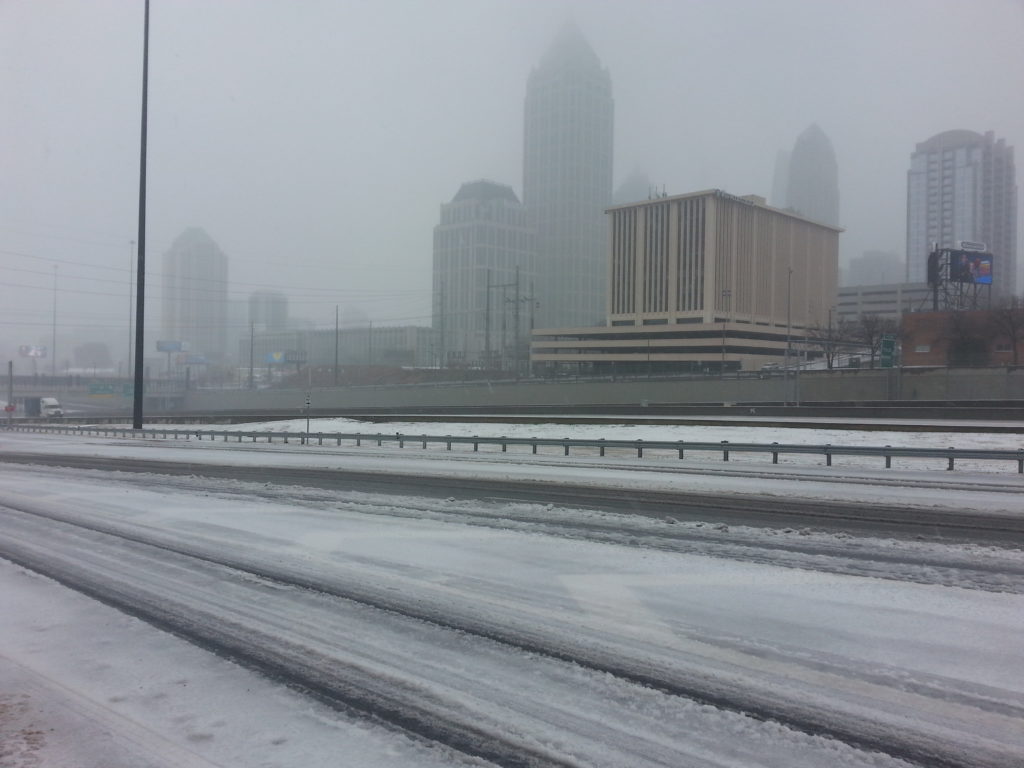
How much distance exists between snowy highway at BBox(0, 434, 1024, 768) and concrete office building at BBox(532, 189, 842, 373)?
4216 inches

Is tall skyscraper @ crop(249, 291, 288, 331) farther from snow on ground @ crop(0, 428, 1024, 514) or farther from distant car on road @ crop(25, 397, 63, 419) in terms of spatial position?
snow on ground @ crop(0, 428, 1024, 514)

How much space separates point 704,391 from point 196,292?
155 meters

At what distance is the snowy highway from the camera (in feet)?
14.1

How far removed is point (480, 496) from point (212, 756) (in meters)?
9.68

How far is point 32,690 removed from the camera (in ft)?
16.6

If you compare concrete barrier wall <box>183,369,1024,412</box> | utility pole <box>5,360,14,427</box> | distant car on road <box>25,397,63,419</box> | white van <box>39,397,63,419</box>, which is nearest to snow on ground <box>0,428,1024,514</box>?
concrete barrier wall <box>183,369,1024,412</box>

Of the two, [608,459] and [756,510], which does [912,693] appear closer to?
[756,510]

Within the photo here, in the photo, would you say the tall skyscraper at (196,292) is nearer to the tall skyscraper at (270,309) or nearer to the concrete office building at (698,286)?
the tall skyscraper at (270,309)

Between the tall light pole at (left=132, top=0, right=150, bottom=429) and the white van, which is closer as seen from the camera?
the tall light pole at (left=132, top=0, right=150, bottom=429)

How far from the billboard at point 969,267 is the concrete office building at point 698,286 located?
34739 mm

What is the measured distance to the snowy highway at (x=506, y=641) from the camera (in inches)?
170

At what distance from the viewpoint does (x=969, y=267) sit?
264 ft

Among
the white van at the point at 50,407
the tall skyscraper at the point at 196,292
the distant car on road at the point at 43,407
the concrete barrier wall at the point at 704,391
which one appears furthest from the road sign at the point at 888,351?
the tall skyscraper at the point at 196,292

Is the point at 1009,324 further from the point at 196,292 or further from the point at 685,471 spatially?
the point at 196,292
